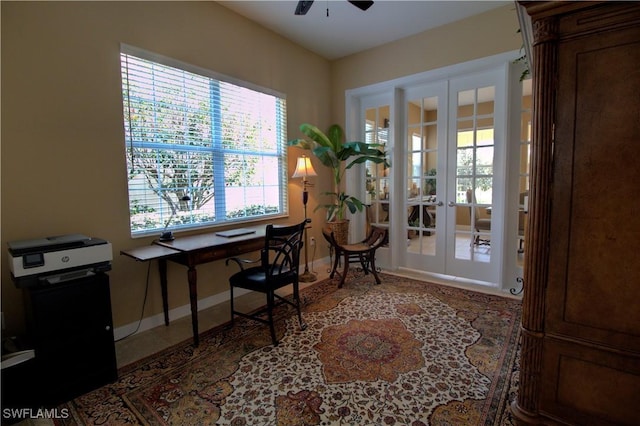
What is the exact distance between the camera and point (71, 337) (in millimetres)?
1853

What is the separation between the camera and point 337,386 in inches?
75.4

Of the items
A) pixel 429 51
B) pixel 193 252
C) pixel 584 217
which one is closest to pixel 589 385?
pixel 584 217

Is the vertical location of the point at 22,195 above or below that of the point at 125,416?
above

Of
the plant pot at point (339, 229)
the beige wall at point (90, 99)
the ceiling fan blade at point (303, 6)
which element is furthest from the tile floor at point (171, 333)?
the ceiling fan blade at point (303, 6)

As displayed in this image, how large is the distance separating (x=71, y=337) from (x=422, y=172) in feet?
12.4

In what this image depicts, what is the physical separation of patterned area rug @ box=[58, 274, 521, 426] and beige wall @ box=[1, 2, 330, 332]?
847 mm

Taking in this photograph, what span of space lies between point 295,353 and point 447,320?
138 cm

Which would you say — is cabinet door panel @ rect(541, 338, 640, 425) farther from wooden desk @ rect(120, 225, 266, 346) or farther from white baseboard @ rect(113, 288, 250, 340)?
white baseboard @ rect(113, 288, 250, 340)

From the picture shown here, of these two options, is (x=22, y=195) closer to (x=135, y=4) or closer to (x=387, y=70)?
(x=135, y=4)

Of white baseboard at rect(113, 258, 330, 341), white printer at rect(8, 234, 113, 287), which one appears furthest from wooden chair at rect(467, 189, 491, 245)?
white printer at rect(8, 234, 113, 287)

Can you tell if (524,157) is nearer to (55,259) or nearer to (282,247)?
(282,247)

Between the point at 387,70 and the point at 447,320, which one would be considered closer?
the point at 447,320

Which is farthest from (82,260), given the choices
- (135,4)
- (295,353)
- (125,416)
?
(135,4)

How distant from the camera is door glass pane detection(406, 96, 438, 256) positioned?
13.1 ft
